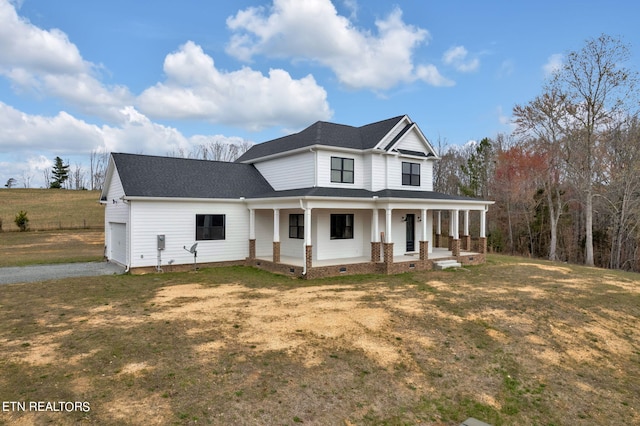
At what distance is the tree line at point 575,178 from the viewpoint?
77.4ft

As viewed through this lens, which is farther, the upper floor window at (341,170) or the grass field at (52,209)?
the grass field at (52,209)

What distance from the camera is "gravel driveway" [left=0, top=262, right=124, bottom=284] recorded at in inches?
531

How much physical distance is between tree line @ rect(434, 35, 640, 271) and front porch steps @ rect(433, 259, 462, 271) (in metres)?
12.8

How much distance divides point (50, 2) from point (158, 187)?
7473 mm

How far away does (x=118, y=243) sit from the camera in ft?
57.7

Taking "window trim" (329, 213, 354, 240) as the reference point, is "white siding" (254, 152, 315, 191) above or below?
above

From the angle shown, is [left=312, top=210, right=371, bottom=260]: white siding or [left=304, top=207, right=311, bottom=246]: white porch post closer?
[left=304, top=207, right=311, bottom=246]: white porch post

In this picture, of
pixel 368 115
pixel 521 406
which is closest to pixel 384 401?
pixel 521 406

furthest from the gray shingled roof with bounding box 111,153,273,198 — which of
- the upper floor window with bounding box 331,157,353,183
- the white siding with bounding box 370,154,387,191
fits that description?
the white siding with bounding box 370,154,387,191

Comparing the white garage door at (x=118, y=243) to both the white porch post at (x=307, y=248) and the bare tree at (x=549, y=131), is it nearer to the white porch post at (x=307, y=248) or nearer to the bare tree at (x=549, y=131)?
the white porch post at (x=307, y=248)

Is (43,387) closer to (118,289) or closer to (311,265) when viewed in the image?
(118,289)

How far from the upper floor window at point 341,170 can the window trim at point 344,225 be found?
5.84 feet

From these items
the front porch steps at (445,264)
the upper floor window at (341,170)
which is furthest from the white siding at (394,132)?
the front porch steps at (445,264)

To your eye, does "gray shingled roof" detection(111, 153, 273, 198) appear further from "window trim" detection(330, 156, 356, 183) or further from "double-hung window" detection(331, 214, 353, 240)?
"double-hung window" detection(331, 214, 353, 240)
